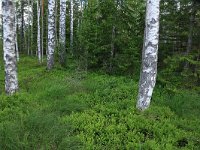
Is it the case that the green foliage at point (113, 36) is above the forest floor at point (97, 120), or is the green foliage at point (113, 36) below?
above

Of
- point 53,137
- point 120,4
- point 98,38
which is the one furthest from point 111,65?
point 53,137

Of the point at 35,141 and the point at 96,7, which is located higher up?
the point at 96,7

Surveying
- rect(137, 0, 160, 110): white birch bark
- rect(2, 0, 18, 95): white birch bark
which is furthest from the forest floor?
rect(2, 0, 18, 95): white birch bark

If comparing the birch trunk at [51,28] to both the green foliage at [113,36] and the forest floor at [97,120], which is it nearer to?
the green foliage at [113,36]

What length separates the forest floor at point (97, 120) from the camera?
20.1 ft

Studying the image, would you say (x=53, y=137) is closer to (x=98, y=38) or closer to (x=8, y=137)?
(x=8, y=137)

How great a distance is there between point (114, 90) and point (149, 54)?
2798mm

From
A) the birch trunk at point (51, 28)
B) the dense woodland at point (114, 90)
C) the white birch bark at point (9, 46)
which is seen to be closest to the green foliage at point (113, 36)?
the dense woodland at point (114, 90)

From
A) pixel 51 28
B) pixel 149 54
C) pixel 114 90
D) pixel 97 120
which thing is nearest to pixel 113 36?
pixel 51 28

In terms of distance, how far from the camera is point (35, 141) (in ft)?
18.8

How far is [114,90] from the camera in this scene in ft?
39.7

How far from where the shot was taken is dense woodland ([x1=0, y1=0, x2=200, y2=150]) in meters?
7.22

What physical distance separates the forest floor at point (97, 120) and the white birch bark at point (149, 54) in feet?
1.58

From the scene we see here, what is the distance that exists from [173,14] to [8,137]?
12.5 meters
